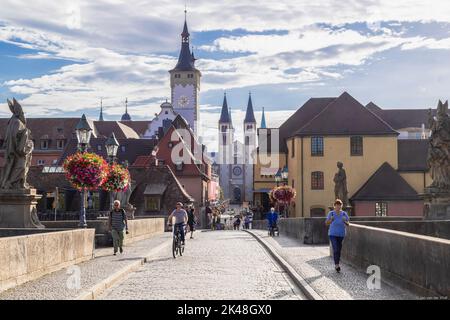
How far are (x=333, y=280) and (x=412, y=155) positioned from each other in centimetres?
4751

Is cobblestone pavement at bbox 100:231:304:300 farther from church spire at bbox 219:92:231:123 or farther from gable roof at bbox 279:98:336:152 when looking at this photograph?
church spire at bbox 219:92:231:123

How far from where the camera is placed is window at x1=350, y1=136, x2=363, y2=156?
5825cm

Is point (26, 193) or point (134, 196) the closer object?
point (26, 193)

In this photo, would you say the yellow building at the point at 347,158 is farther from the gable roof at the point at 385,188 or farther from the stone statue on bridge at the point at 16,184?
the stone statue on bridge at the point at 16,184

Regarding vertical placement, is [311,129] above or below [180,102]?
below

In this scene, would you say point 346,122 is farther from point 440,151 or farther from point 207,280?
point 207,280

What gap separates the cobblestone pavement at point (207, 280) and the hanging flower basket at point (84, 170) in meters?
4.31

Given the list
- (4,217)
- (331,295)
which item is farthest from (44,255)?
(331,295)

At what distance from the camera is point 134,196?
6456 centimetres

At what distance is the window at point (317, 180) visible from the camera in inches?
2272

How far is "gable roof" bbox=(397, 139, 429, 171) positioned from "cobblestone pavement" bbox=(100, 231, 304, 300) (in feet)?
131

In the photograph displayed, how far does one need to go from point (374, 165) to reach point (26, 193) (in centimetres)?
4328

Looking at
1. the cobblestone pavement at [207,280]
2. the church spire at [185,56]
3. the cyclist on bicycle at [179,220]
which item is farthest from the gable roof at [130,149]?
the cobblestone pavement at [207,280]
